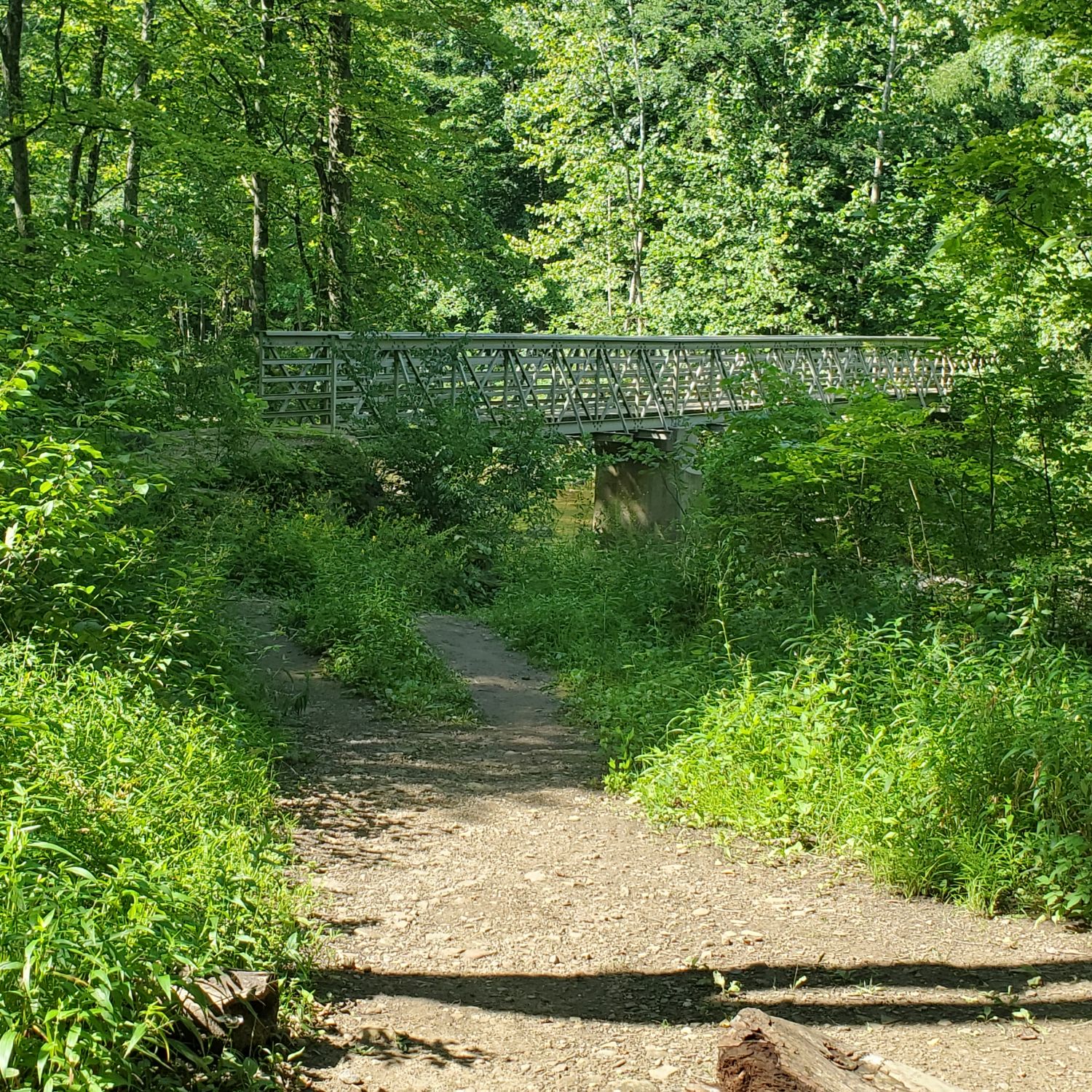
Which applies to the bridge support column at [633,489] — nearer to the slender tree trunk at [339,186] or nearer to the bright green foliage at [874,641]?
the slender tree trunk at [339,186]

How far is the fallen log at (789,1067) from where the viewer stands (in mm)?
2773

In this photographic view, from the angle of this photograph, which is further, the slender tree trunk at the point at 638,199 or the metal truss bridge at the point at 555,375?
the slender tree trunk at the point at 638,199

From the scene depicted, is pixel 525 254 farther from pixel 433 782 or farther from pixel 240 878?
pixel 240 878

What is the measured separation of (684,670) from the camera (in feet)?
23.8

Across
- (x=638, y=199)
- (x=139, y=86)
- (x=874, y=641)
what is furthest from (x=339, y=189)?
(x=638, y=199)

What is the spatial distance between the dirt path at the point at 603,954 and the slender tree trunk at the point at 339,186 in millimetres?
12431

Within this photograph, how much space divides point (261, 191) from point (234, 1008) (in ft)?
48.3

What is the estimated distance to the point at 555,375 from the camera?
18.1 meters

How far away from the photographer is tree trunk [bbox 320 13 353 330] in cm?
1639

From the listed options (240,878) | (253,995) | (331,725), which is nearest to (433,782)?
(331,725)

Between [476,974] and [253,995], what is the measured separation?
1.06 meters

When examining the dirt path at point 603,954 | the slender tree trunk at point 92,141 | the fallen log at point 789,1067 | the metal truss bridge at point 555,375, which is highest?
the slender tree trunk at point 92,141

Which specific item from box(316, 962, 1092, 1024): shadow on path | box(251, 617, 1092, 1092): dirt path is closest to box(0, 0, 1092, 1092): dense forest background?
box(251, 617, 1092, 1092): dirt path

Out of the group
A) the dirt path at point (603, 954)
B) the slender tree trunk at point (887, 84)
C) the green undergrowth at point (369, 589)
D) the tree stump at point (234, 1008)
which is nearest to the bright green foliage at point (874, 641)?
the dirt path at point (603, 954)
